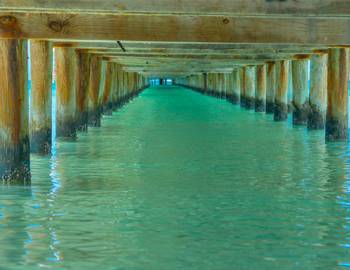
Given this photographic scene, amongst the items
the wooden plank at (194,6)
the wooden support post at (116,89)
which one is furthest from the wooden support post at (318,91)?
the wooden support post at (116,89)

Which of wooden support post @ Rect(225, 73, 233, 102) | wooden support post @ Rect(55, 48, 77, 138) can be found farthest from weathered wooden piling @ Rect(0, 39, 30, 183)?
wooden support post @ Rect(225, 73, 233, 102)

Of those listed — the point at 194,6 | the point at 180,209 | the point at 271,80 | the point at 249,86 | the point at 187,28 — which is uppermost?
the point at 194,6

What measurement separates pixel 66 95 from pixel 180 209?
7500mm

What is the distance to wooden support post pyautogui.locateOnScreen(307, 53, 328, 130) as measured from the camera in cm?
1631

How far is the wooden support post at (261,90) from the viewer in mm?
25344

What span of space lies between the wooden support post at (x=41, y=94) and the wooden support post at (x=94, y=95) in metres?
5.56

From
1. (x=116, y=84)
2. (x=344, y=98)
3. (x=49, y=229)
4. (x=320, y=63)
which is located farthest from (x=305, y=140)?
(x=116, y=84)

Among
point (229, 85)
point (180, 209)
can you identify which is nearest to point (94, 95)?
point (180, 209)

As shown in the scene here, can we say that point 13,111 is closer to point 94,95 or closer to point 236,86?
point 94,95

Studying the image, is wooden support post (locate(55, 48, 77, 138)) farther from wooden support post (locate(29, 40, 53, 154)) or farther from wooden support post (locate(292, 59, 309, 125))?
wooden support post (locate(292, 59, 309, 125))

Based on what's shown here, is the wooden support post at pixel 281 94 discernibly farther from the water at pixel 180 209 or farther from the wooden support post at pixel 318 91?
the water at pixel 180 209

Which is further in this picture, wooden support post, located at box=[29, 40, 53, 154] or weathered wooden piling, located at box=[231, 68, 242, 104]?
weathered wooden piling, located at box=[231, 68, 242, 104]

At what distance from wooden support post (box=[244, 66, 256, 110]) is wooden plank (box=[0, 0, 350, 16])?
20.0 m

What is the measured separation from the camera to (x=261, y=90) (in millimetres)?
25469
